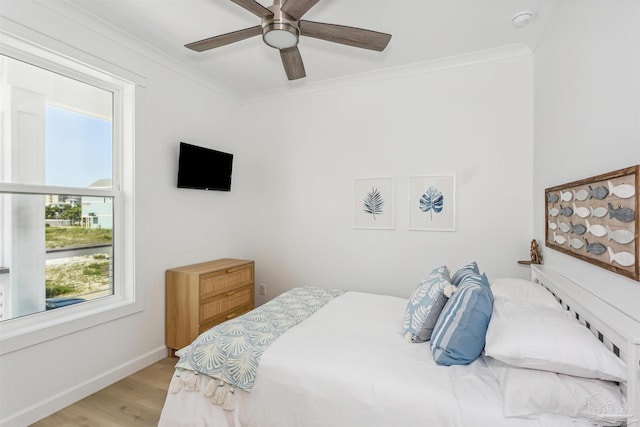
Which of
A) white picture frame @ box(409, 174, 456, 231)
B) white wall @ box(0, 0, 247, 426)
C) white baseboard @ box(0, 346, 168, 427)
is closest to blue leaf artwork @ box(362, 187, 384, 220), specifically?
white picture frame @ box(409, 174, 456, 231)

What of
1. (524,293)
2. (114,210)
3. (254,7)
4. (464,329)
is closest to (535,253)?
(524,293)

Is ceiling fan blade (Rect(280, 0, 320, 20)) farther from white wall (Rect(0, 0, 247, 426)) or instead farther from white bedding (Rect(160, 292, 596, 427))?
white bedding (Rect(160, 292, 596, 427))

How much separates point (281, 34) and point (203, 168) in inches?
73.7

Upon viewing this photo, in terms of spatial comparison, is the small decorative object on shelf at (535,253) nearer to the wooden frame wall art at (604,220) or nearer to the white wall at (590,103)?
the white wall at (590,103)

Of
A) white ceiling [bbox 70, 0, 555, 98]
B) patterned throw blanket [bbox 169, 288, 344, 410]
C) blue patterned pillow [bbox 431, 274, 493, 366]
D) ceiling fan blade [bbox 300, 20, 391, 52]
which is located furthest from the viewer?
white ceiling [bbox 70, 0, 555, 98]

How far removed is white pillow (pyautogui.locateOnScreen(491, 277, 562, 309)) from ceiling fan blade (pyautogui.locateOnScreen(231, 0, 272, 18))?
2081 millimetres

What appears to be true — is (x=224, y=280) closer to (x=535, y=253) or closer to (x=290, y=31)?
(x=290, y=31)

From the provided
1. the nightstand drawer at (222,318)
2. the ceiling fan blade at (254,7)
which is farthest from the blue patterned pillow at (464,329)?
the nightstand drawer at (222,318)

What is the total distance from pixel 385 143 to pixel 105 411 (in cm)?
317

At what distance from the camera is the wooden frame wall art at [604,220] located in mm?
1155

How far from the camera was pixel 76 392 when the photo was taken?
221cm

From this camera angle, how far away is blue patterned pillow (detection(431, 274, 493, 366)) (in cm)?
150

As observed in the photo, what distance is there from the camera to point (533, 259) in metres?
2.45

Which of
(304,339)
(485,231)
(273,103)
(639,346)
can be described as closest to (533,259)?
(485,231)
